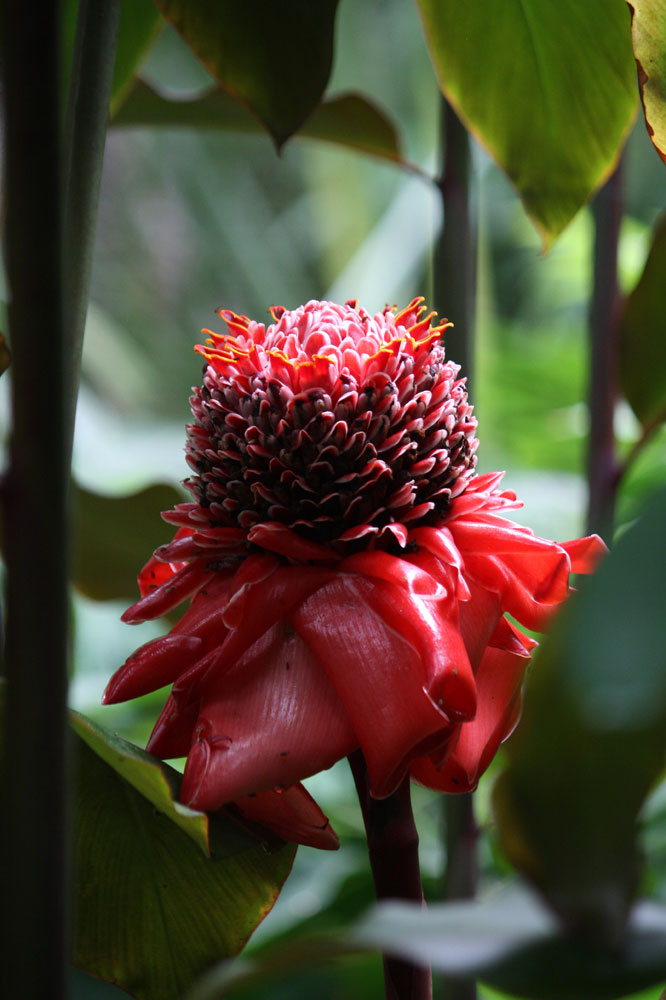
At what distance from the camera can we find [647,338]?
1.51 ft

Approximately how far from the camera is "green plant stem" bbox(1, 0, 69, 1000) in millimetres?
169

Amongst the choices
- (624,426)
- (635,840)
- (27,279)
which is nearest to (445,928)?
(635,840)

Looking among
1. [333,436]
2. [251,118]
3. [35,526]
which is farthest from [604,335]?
[35,526]

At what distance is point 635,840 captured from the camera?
0.49ft

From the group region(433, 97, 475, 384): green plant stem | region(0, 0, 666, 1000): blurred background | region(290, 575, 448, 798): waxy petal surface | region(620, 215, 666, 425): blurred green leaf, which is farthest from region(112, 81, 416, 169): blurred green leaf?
region(0, 0, 666, 1000): blurred background

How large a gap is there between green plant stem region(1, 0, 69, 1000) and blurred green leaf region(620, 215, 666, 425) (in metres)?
0.34

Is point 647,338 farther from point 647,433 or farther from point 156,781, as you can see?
point 156,781

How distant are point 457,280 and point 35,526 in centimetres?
32

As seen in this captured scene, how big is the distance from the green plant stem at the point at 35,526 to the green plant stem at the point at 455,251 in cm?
28

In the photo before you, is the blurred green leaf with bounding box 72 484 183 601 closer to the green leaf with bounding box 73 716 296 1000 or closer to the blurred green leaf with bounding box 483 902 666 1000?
the green leaf with bounding box 73 716 296 1000

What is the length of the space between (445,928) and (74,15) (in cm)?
40

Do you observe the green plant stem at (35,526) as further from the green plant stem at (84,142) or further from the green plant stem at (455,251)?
the green plant stem at (455,251)

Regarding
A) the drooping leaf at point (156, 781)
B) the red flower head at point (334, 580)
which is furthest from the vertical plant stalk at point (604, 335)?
the drooping leaf at point (156, 781)

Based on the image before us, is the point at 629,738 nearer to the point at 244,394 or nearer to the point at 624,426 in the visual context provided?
the point at 244,394
